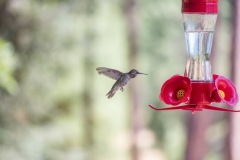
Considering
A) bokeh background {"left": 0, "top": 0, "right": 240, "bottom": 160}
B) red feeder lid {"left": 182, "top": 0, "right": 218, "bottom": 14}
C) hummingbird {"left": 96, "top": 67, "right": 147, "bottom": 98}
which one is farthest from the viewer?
bokeh background {"left": 0, "top": 0, "right": 240, "bottom": 160}

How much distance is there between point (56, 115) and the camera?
962cm

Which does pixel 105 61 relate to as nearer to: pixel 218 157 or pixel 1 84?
pixel 218 157

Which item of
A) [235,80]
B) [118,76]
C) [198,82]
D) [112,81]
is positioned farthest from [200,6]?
[112,81]

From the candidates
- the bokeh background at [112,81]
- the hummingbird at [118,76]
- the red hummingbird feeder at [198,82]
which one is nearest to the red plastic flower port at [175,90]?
the red hummingbird feeder at [198,82]

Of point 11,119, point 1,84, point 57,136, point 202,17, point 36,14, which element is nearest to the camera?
point 202,17

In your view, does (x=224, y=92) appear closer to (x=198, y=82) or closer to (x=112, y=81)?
(x=198, y=82)

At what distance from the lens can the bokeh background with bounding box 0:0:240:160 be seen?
9.12 m

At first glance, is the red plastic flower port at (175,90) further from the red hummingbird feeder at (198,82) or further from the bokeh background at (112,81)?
the bokeh background at (112,81)

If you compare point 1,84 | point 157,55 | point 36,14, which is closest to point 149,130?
point 157,55

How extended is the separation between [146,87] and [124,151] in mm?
1097

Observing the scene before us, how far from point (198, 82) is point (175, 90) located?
10cm

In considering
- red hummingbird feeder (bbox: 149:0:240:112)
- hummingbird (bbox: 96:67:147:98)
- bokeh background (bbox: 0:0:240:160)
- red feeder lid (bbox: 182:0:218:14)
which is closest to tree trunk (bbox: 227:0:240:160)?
bokeh background (bbox: 0:0:240:160)

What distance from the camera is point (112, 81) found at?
10.8m

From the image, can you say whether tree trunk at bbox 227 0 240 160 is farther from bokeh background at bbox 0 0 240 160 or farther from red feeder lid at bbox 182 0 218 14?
red feeder lid at bbox 182 0 218 14
